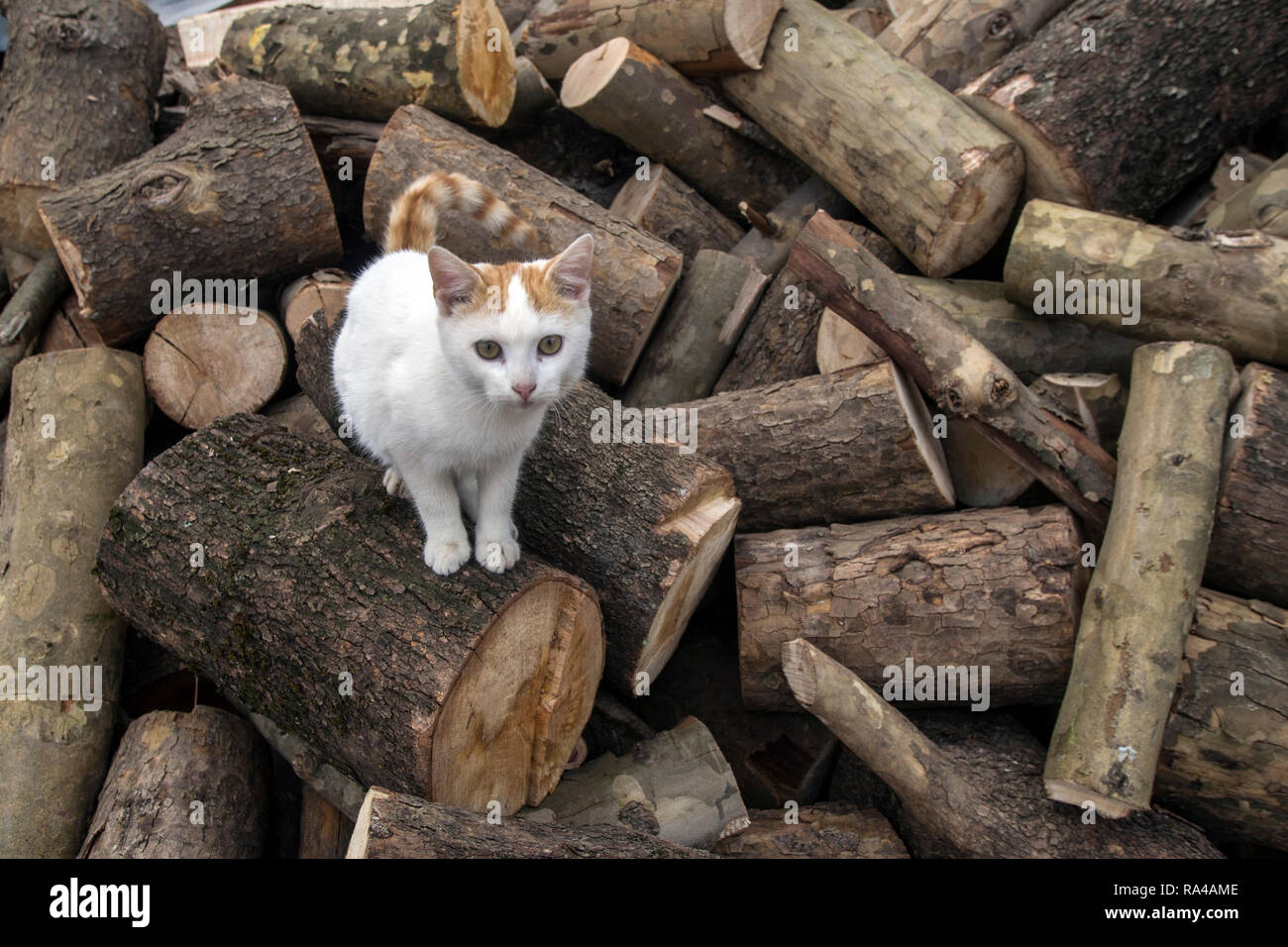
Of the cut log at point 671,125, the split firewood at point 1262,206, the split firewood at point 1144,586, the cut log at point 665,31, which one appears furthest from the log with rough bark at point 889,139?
the split firewood at point 1144,586

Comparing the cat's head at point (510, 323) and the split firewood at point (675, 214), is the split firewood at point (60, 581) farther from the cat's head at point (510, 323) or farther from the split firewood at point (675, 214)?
the split firewood at point (675, 214)

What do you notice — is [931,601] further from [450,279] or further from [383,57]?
[383,57]

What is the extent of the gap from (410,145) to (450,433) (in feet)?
6.89

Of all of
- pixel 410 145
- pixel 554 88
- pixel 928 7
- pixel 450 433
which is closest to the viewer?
pixel 450 433

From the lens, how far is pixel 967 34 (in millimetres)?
4582

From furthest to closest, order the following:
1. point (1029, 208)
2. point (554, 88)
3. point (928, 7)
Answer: point (554, 88) → point (928, 7) → point (1029, 208)

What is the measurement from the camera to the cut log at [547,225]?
13.5ft

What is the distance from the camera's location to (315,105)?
4816 mm

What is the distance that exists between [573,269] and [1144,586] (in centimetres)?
204

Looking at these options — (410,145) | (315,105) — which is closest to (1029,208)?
(410,145)

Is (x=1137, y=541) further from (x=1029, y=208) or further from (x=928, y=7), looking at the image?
(x=928, y=7)

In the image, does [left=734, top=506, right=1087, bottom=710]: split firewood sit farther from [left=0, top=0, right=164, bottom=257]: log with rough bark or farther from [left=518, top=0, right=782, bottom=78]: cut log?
[left=0, top=0, right=164, bottom=257]: log with rough bark

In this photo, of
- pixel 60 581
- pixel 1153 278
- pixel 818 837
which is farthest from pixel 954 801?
pixel 60 581

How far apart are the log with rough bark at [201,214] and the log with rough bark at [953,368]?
2215 mm
